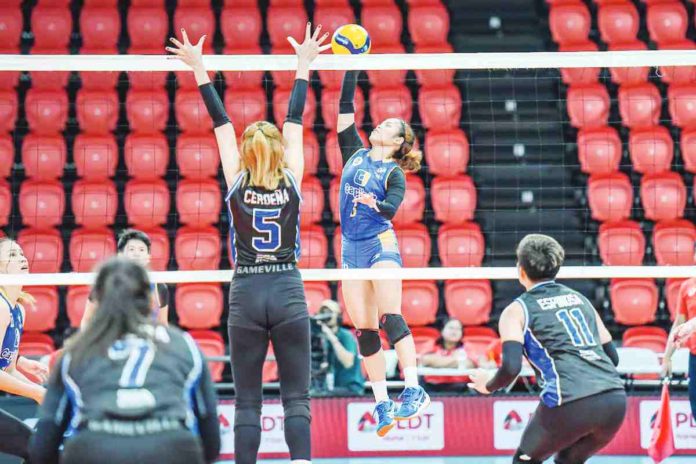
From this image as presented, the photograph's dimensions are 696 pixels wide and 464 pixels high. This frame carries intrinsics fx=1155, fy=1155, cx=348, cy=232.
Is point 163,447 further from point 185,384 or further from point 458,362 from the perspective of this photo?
point 458,362

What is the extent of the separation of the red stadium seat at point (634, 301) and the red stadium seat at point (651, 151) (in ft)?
4.25

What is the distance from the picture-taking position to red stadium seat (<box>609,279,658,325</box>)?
12.3 metres

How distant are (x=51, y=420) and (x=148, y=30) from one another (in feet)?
33.7

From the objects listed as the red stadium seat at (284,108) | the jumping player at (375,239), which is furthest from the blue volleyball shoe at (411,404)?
the red stadium seat at (284,108)

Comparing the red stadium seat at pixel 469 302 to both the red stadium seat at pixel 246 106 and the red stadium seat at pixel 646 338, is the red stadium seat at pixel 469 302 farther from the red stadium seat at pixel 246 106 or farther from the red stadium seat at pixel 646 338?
the red stadium seat at pixel 246 106

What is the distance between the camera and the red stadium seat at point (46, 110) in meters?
13.2

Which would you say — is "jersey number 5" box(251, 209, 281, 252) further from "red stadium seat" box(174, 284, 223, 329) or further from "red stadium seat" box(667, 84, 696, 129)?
"red stadium seat" box(667, 84, 696, 129)

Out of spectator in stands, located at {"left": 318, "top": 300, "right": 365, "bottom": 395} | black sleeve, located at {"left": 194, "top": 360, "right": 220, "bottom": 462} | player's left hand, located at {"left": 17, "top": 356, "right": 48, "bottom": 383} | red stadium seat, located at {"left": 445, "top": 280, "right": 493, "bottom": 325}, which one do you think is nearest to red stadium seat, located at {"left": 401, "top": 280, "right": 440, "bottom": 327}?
red stadium seat, located at {"left": 445, "top": 280, "right": 493, "bottom": 325}

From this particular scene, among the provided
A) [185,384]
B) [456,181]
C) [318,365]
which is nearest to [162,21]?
[456,181]

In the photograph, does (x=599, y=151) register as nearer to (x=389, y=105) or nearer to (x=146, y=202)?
(x=389, y=105)

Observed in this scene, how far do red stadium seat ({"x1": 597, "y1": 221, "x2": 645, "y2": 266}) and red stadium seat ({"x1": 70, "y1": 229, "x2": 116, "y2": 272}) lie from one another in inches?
205

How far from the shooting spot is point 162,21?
14.0 metres

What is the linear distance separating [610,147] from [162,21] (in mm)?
5548

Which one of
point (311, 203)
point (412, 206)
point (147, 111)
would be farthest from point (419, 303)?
point (147, 111)
